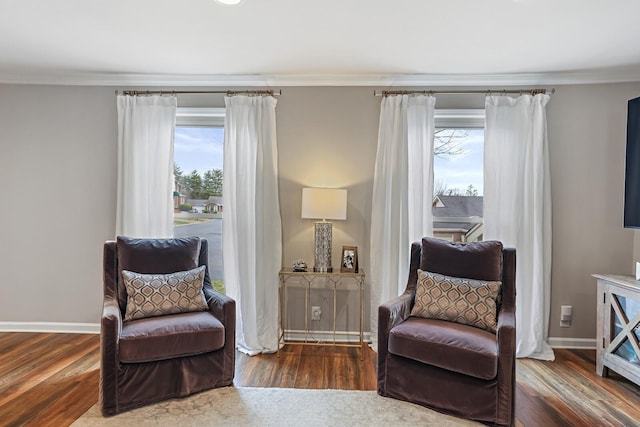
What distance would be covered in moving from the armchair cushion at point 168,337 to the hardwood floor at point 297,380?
0.47m

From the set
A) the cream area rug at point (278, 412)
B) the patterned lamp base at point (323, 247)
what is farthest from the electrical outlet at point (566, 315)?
the patterned lamp base at point (323, 247)

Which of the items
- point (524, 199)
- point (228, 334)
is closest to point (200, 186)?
point (228, 334)

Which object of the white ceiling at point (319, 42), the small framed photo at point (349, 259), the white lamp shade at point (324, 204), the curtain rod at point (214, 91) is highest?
the white ceiling at point (319, 42)

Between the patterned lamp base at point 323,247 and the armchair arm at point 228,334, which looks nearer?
the armchair arm at point 228,334

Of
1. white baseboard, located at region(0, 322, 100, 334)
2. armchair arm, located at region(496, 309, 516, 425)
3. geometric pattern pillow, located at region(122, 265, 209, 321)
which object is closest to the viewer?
armchair arm, located at region(496, 309, 516, 425)

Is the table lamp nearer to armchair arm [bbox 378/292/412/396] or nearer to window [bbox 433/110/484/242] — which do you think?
armchair arm [bbox 378/292/412/396]

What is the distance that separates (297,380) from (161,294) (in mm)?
1150

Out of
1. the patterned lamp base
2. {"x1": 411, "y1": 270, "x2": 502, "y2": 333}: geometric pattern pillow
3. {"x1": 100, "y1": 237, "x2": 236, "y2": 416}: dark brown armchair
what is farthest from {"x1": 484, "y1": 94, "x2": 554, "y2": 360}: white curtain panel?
{"x1": 100, "y1": 237, "x2": 236, "y2": 416}: dark brown armchair

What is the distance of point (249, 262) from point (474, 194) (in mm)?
2242

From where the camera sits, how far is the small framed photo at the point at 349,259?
3404 mm

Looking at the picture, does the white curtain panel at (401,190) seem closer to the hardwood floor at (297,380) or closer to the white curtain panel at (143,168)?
the hardwood floor at (297,380)

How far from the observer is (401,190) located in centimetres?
342

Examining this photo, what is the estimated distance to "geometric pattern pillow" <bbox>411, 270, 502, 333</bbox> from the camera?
2.56m

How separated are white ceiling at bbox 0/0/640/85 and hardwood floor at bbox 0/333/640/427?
244cm
